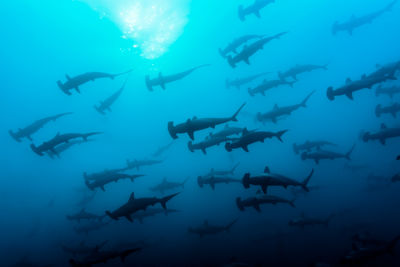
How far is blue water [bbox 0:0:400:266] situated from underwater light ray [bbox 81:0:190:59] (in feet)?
0.55

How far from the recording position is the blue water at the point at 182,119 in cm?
1830

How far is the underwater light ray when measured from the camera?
27547 millimetres

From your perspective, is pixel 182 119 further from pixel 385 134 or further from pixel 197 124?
pixel 197 124

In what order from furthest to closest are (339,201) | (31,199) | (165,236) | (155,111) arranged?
(155,111)
(31,199)
(339,201)
(165,236)

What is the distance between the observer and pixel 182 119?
64.8 m

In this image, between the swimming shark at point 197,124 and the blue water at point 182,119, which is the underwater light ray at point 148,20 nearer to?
the blue water at point 182,119

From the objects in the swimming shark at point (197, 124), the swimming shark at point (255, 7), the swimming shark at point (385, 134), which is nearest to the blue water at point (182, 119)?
the swimming shark at point (385, 134)

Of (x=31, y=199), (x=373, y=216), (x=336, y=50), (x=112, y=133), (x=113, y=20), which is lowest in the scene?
(x=373, y=216)

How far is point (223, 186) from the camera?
31.5 metres

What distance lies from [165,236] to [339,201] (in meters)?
13.7

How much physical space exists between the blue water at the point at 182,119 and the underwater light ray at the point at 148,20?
0.17m

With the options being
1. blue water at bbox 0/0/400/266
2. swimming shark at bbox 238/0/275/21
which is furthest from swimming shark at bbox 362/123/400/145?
swimming shark at bbox 238/0/275/21

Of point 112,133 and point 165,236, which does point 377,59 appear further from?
point 165,236

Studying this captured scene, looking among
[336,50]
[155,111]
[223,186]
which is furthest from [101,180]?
[336,50]
